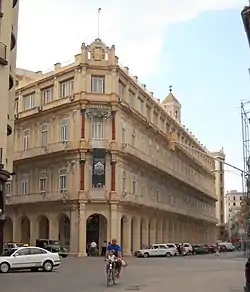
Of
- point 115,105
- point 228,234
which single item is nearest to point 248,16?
point 115,105

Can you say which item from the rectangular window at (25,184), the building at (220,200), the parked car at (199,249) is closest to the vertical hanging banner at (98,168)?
the rectangular window at (25,184)

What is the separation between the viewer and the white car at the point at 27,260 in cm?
2848

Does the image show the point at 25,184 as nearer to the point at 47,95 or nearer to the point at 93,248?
the point at 47,95

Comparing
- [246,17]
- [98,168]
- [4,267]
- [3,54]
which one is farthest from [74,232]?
[246,17]

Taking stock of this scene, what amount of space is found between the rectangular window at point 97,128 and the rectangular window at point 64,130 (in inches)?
109

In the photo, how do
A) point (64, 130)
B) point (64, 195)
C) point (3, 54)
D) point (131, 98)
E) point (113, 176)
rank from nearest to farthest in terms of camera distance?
point (3, 54) < point (64, 195) < point (113, 176) < point (64, 130) < point (131, 98)

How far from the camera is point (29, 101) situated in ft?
207

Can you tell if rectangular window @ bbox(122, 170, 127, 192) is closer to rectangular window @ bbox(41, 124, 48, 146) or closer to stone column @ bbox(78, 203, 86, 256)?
stone column @ bbox(78, 203, 86, 256)

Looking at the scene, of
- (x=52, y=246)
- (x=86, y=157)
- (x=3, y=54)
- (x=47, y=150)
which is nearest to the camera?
(x=3, y=54)

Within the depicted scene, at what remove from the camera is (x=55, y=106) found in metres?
58.2

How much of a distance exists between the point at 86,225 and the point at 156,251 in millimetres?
8144

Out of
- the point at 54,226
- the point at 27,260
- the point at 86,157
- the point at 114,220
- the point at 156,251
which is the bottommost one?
the point at 156,251

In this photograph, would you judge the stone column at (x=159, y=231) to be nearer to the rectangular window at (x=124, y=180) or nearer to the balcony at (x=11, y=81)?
the rectangular window at (x=124, y=180)

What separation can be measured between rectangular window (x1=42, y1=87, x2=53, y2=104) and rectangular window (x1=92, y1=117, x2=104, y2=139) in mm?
6299
